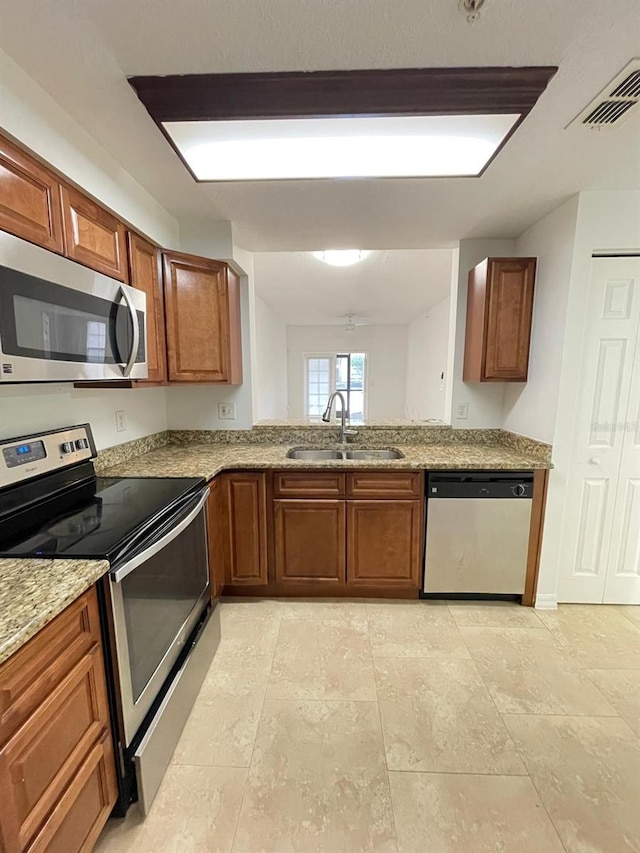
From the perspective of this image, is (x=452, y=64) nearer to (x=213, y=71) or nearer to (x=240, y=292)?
(x=213, y=71)

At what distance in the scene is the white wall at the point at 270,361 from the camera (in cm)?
501

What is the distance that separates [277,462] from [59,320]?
4.22 feet

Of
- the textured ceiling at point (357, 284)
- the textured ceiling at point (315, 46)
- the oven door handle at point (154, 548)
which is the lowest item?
the oven door handle at point (154, 548)

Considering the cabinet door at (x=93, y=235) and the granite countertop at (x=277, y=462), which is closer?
the cabinet door at (x=93, y=235)

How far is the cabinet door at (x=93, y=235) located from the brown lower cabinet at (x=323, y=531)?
48.5 inches

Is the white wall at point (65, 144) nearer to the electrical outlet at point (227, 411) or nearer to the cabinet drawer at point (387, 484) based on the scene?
the electrical outlet at point (227, 411)

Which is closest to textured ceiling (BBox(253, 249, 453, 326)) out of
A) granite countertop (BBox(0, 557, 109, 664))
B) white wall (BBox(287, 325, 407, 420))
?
white wall (BBox(287, 325, 407, 420))

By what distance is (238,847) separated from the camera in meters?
1.08

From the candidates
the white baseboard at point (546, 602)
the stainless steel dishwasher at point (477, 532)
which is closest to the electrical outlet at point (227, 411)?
the stainless steel dishwasher at point (477, 532)

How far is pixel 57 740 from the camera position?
87 centimetres

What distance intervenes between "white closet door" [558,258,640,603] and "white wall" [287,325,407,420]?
5415 millimetres

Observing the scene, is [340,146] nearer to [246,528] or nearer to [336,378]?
[246,528]

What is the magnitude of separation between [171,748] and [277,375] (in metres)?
5.74

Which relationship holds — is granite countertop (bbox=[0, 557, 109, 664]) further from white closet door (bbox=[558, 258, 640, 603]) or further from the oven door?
white closet door (bbox=[558, 258, 640, 603])
